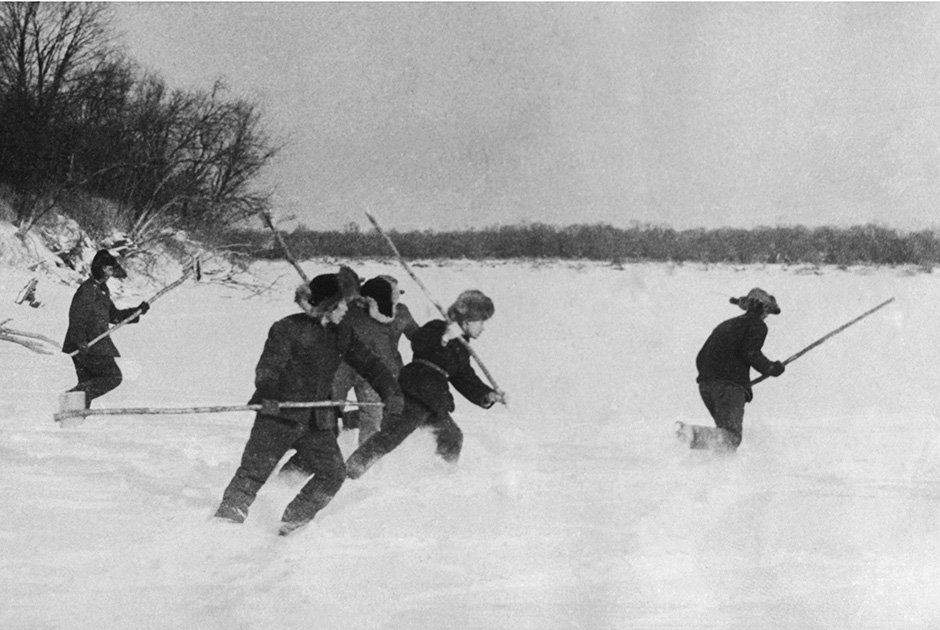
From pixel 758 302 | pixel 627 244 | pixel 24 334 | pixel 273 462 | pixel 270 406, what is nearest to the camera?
pixel 270 406

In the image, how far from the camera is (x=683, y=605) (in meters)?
3.88

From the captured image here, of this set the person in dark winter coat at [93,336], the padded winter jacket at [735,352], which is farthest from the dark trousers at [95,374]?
the padded winter jacket at [735,352]

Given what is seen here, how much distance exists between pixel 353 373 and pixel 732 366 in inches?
74.4

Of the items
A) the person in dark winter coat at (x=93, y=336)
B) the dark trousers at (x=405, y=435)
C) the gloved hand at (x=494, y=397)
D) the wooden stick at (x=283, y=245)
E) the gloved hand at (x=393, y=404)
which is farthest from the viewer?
the person in dark winter coat at (x=93, y=336)

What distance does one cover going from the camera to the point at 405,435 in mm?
4457

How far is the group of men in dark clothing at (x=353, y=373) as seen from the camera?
387 cm

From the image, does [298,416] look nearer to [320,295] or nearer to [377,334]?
[320,295]

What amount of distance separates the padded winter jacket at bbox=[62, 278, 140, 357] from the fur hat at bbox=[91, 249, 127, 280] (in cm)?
4

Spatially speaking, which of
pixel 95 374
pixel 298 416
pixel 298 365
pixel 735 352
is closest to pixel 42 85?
pixel 95 374

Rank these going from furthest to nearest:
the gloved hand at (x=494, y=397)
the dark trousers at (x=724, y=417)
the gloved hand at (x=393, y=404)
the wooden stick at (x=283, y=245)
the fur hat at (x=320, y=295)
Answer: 1. the dark trousers at (x=724, y=417)
2. the gloved hand at (x=494, y=397)
3. the wooden stick at (x=283, y=245)
4. the gloved hand at (x=393, y=404)
5. the fur hat at (x=320, y=295)

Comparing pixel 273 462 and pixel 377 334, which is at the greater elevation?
pixel 377 334

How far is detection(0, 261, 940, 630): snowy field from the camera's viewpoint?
3711mm

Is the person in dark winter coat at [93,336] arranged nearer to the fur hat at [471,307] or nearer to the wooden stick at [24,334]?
the wooden stick at [24,334]

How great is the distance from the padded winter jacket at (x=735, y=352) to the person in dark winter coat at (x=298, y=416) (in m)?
2.03
